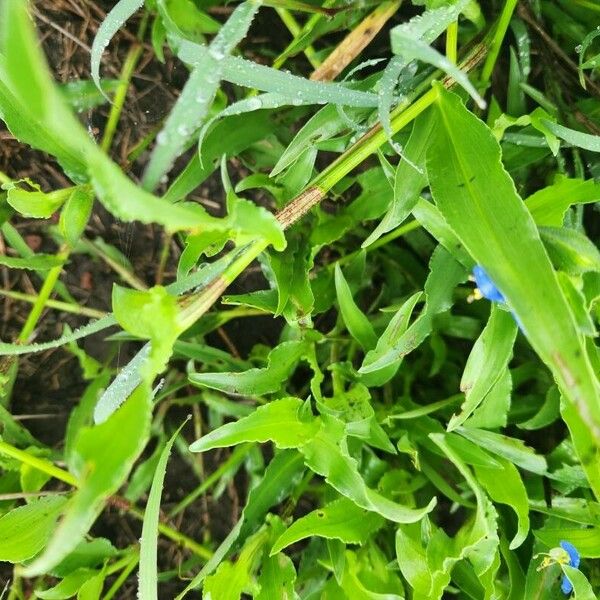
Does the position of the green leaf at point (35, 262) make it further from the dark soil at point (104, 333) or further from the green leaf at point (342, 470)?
the green leaf at point (342, 470)

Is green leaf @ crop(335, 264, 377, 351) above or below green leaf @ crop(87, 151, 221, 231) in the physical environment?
below

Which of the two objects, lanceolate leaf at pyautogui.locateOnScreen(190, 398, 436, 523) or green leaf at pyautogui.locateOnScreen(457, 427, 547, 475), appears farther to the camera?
green leaf at pyautogui.locateOnScreen(457, 427, 547, 475)

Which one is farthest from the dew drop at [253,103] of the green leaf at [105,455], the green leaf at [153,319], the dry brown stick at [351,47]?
the green leaf at [105,455]

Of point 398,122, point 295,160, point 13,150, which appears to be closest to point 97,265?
point 13,150

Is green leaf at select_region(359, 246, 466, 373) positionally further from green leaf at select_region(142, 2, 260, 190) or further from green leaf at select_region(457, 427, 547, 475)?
green leaf at select_region(142, 2, 260, 190)

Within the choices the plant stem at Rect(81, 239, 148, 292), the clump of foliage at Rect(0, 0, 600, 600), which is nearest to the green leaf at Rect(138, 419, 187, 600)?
the clump of foliage at Rect(0, 0, 600, 600)

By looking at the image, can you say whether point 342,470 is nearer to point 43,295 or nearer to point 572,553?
point 572,553

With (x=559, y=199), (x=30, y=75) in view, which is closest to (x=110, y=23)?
(x=30, y=75)

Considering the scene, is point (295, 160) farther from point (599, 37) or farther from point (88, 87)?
point (599, 37)
